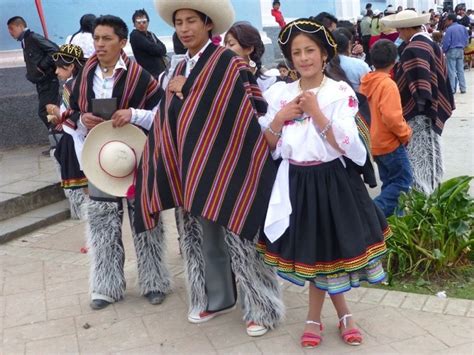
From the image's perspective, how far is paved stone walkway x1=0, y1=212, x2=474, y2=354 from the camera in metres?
3.35

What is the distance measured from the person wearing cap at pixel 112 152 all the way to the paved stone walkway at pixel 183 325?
7.2 inches

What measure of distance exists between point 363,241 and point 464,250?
147 centimetres

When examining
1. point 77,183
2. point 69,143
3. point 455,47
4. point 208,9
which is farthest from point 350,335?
point 455,47

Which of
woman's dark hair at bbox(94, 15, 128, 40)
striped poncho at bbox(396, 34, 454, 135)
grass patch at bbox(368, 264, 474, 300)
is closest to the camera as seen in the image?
woman's dark hair at bbox(94, 15, 128, 40)

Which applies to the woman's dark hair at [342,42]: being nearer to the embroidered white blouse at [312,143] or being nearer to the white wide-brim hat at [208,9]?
the white wide-brim hat at [208,9]

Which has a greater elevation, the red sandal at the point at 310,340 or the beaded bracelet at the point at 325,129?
the beaded bracelet at the point at 325,129

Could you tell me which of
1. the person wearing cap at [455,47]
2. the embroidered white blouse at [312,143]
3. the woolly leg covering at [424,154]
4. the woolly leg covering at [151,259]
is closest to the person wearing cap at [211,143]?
the embroidered white blouse at [312,143]

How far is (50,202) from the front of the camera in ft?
21.0

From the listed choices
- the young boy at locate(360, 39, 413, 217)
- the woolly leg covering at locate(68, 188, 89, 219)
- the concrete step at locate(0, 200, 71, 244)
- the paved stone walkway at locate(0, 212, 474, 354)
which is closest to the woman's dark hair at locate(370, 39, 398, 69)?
the young boy at locate(360, 39, 413, 217)

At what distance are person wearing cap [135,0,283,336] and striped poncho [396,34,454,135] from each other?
256cm

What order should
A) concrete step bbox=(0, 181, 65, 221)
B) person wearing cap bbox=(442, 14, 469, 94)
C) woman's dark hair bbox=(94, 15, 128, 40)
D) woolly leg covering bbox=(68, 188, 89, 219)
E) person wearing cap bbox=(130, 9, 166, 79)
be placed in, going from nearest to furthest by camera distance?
1. woman's dark hair bbox=(94, 15, 128, 40)
2. woolly leg covering bbox=(68, 188, 89, 219)
3. concrete step bbox=(0, 181, 65, 221)
4. person wearing cap bbox=(130, 9, 166, 79)
5. person wearing cap bbox=(442, 14, 469, 94)

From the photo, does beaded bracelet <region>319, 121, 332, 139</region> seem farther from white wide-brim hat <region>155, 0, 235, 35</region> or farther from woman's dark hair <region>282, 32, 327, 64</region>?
white wide-brim hat <region>155, 0, 235, 35</region>

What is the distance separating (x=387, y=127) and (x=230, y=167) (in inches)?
88.7

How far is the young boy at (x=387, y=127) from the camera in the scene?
4984mm
